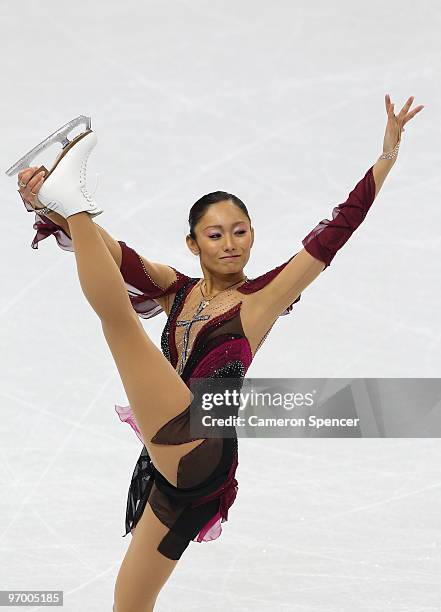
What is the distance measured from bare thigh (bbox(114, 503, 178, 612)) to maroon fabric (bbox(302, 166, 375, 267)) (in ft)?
2.80

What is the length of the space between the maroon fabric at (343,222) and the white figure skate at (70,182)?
591 mm

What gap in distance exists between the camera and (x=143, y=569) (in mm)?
2402

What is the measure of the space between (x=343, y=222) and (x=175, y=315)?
1.94ft

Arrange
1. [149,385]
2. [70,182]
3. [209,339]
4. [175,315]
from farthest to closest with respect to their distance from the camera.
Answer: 1. [175,315]
2. [209,339]
3. [149,385]
4. [70,182]

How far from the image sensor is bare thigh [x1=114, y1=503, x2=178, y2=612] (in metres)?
2.40

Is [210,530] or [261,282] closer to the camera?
[261,282]

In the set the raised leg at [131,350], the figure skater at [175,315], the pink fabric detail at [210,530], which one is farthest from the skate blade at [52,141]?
the pink fabric detail at [210,530]

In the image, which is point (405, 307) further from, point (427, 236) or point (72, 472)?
point (72, 472)

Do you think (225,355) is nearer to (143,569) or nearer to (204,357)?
(204,357)

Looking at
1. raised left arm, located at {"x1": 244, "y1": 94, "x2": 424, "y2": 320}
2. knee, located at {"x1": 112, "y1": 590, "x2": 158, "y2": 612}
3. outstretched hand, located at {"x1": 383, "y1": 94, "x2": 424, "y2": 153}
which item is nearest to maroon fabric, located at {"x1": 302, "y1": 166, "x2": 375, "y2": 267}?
raised left arm, located at {"x1": 244, "y1": 94, "x2": 424, "y2": 320}

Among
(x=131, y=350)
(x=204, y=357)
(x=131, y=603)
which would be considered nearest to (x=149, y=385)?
(x=131, y=350)

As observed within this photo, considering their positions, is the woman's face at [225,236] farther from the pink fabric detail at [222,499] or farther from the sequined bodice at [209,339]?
the pink fabric detail at [222,499]

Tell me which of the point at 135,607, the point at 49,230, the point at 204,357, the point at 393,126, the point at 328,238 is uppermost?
Result: the point at 393,126

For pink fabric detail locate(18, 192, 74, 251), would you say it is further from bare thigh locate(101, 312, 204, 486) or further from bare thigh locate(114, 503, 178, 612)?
bare thigh locate(114, 503, 178, 612)
